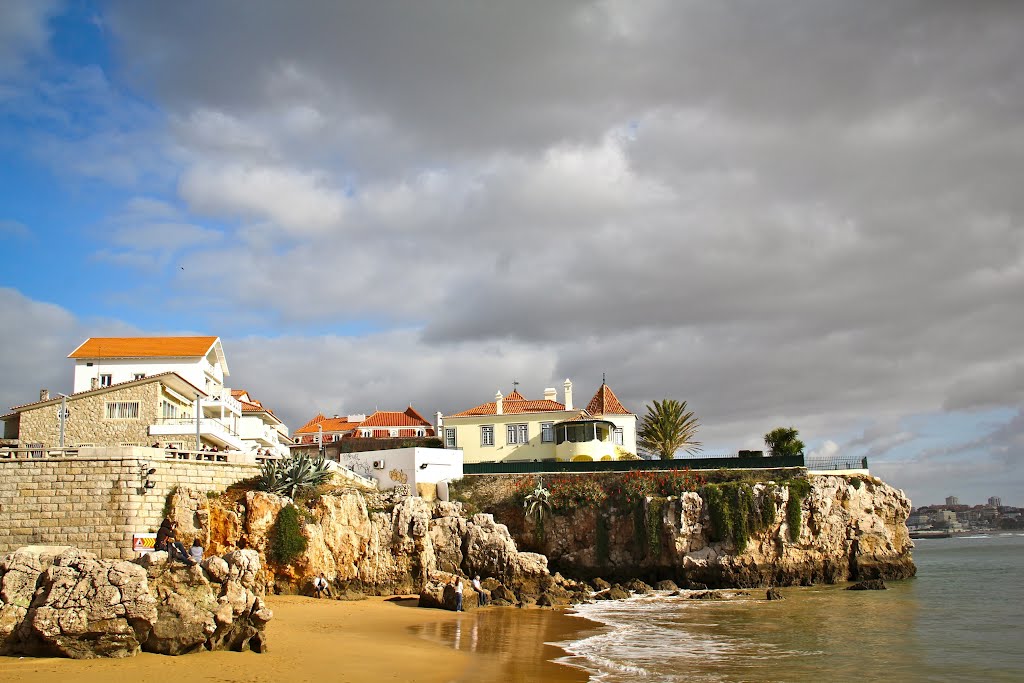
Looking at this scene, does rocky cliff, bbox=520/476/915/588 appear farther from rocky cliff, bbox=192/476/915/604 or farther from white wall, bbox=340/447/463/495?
white wall, bbox=340/447/463/495

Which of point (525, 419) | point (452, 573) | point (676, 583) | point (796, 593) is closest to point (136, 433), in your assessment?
point (452, 573)

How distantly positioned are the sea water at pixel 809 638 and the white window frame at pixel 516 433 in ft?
56.9

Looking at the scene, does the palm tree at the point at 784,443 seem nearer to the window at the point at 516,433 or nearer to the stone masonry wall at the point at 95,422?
the window at the point at 516,433

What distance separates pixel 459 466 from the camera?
45000mm

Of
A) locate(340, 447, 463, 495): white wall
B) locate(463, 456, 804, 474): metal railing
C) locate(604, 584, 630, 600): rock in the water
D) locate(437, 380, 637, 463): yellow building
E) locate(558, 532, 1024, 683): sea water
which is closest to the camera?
locate(558, 532, 1024, 683): sea water

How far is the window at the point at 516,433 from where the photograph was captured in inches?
2024

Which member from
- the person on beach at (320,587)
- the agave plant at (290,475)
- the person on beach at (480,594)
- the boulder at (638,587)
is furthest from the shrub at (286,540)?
the boulder at (638,587)

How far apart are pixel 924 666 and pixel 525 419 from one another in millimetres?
32570

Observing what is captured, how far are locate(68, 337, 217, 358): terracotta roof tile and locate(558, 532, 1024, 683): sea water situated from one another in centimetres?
2958

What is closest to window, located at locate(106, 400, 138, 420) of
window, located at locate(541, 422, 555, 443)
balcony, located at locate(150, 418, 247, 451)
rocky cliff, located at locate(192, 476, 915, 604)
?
balcony, located at locate(150, 418, 247, 451)

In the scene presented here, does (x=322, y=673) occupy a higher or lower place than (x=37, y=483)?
lower

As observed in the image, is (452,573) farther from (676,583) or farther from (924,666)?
(924,666)

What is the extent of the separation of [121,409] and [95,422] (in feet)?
4.26

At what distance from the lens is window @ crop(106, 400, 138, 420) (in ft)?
128
